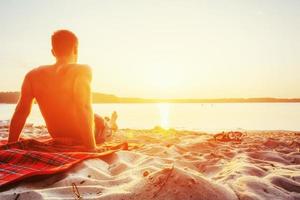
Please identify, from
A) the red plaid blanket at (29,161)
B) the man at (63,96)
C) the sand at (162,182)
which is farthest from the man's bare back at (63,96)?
the sand at (162,182)

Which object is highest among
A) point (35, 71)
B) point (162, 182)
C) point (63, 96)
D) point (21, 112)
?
point (35, 71)

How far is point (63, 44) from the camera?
12.4 ft

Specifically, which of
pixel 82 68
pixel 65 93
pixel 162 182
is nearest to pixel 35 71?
pixel 65 93

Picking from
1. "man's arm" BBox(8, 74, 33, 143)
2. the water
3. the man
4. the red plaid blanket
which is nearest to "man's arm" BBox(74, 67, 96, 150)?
the man

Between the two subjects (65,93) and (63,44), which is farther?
(63,44)

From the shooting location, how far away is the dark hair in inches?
148

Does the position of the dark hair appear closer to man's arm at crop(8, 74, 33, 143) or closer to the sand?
man's arm at crop(8, 74, 33, 143)

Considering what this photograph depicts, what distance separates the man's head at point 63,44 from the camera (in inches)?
148

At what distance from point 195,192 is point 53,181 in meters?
1.34

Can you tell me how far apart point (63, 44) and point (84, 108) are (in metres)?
0.89

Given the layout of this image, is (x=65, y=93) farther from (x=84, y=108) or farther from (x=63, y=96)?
(x=84, y=108)

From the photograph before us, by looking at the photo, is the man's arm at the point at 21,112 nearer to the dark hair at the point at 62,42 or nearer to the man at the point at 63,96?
the man at the point at 63,96

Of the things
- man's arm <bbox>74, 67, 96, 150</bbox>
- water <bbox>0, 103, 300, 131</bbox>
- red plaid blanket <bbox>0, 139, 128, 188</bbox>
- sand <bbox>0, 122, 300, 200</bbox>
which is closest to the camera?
sand <bbox>0, 122, 300, 200</bbox>

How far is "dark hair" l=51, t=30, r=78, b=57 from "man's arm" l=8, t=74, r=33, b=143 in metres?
0.51
